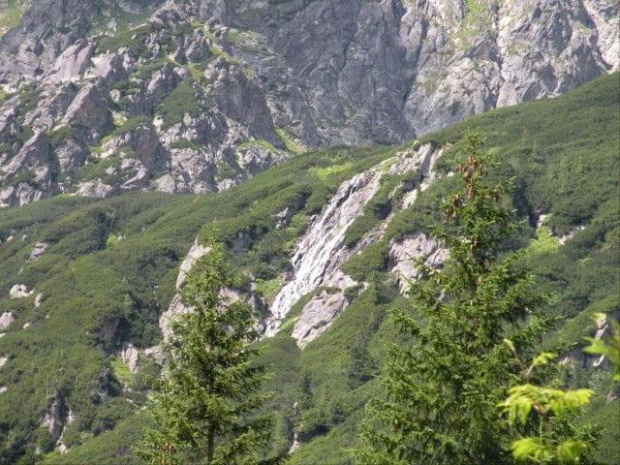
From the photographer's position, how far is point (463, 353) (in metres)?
20.7

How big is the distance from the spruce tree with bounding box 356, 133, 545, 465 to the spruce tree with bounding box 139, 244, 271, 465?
409cm

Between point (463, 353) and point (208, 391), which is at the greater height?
point (208, 391)

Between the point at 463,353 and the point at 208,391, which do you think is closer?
the point at 463,353

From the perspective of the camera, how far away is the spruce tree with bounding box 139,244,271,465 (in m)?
24.3

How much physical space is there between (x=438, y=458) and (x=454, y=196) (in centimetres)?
661

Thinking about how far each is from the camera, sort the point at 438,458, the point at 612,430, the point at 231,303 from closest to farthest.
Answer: the point at 438,458, the point at 231,303, the point at 612,430

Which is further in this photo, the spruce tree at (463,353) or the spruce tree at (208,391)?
the spruce tree at (208,391)

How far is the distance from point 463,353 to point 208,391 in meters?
7.75

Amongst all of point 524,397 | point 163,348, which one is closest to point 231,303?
point 163,348

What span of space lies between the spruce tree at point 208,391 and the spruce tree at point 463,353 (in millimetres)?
4094

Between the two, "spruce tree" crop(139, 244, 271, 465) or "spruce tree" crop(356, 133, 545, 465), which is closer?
"spruce tree" crop(356, 133, 545, 465)

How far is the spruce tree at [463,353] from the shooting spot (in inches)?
777

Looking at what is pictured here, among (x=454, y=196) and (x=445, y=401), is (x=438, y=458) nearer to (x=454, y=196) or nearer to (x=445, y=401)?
(x=445, y=401)

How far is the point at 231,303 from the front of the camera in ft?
91.5
